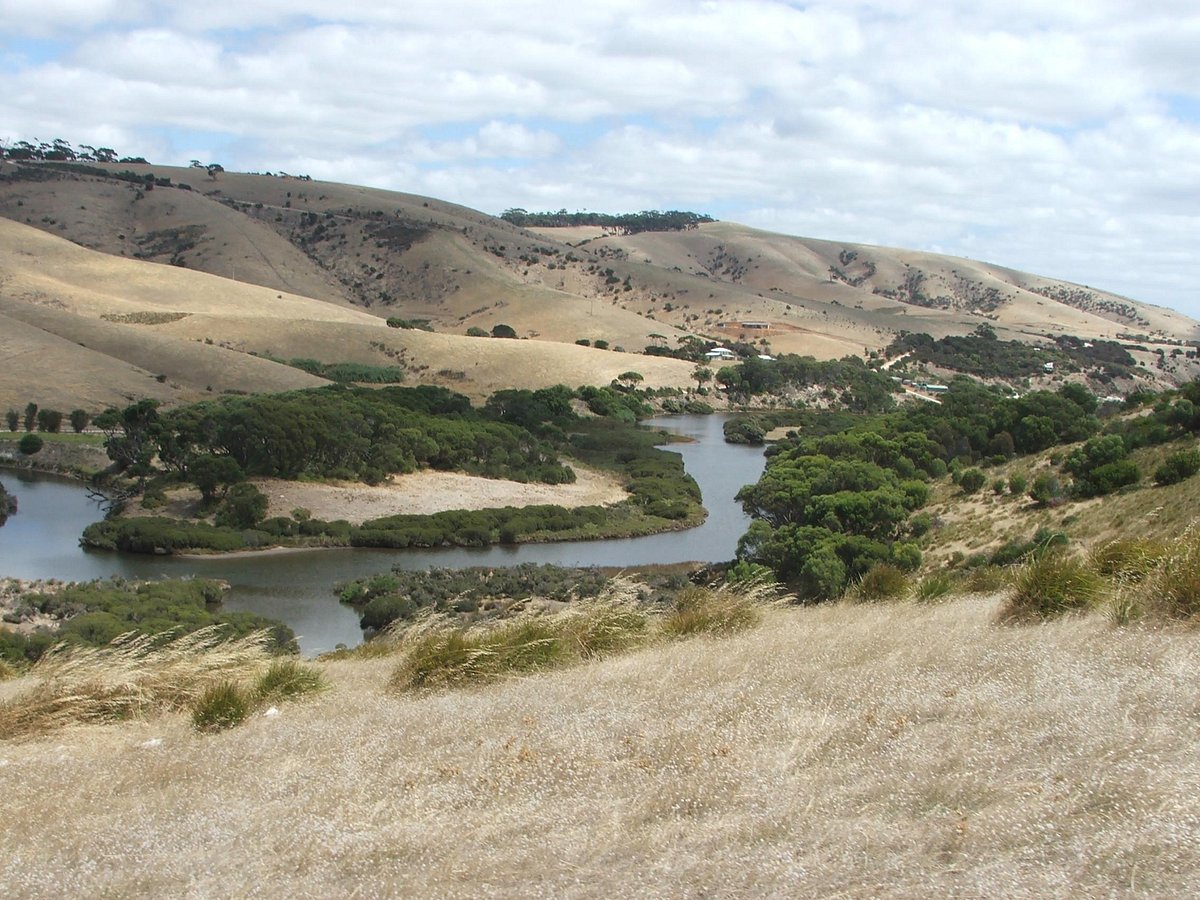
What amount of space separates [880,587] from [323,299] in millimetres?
137856

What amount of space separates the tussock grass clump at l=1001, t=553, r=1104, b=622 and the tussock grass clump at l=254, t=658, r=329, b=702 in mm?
5613

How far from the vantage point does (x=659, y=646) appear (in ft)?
32.5

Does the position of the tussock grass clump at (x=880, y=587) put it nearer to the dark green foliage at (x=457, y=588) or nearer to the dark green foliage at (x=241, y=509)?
the dark green foliage at (x=457, y=588)

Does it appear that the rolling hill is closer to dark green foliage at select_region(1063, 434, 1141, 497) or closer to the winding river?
the winding river

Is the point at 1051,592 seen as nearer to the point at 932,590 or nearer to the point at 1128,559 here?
the point at 1128,559

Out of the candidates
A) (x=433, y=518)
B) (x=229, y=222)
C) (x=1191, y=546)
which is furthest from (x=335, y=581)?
(x=229, y=222)

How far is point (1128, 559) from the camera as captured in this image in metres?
10.1

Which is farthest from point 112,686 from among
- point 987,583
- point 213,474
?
point 213,474

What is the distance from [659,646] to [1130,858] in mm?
5573

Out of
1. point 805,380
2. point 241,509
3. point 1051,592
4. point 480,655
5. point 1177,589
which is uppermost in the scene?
point 805,380

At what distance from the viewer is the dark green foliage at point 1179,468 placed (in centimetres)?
2622

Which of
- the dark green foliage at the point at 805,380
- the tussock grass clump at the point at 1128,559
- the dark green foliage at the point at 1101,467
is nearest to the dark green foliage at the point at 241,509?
the dark green foliage at the point at 1101,467

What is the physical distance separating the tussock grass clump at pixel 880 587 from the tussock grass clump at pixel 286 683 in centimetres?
633

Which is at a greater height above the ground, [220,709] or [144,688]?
[220,709]
